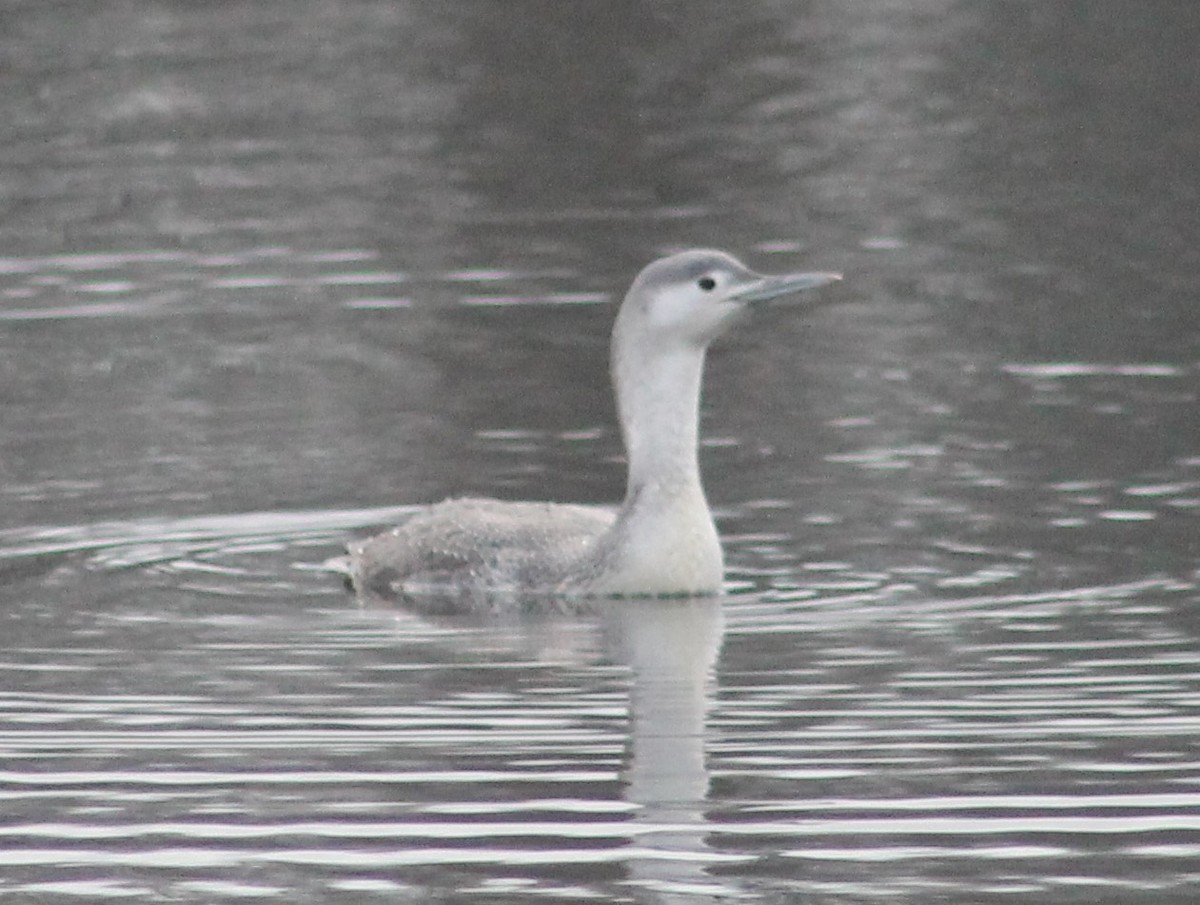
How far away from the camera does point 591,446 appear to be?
17.1 metres

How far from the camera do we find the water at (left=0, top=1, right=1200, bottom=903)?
10.5 m

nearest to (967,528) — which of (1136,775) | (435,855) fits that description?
(1136,775)

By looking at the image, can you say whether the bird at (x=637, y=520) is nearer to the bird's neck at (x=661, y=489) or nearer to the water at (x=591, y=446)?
the bird's neck at (x=661, y=489)

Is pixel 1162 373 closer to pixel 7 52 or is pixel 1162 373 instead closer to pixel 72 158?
pixel 72 158

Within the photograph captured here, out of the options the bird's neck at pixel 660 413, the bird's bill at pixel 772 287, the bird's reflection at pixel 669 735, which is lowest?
the bird's reflection at pixel 669 735

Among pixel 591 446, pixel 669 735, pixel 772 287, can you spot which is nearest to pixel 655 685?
pixel 669 735

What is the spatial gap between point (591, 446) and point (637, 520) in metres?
2.58

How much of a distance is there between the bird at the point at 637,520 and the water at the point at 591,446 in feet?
0.80

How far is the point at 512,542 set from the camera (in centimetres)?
→ 1476

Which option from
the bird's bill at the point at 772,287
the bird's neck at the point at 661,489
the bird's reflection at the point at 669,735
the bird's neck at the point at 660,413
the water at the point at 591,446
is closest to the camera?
the bird's reflection at the point at 669,735

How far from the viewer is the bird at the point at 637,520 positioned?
14.4m

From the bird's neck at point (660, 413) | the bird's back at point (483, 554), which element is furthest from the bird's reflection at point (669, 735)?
the bird's neck at point (660, 413)

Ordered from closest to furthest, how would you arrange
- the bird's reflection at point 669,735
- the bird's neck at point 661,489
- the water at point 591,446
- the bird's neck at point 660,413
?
the bird's reflection at point 669,735 → the water at point 591,446 → the bird's neck at point 661,489 → the bird's neck at point 660,413

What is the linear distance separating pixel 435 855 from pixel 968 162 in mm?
14854
